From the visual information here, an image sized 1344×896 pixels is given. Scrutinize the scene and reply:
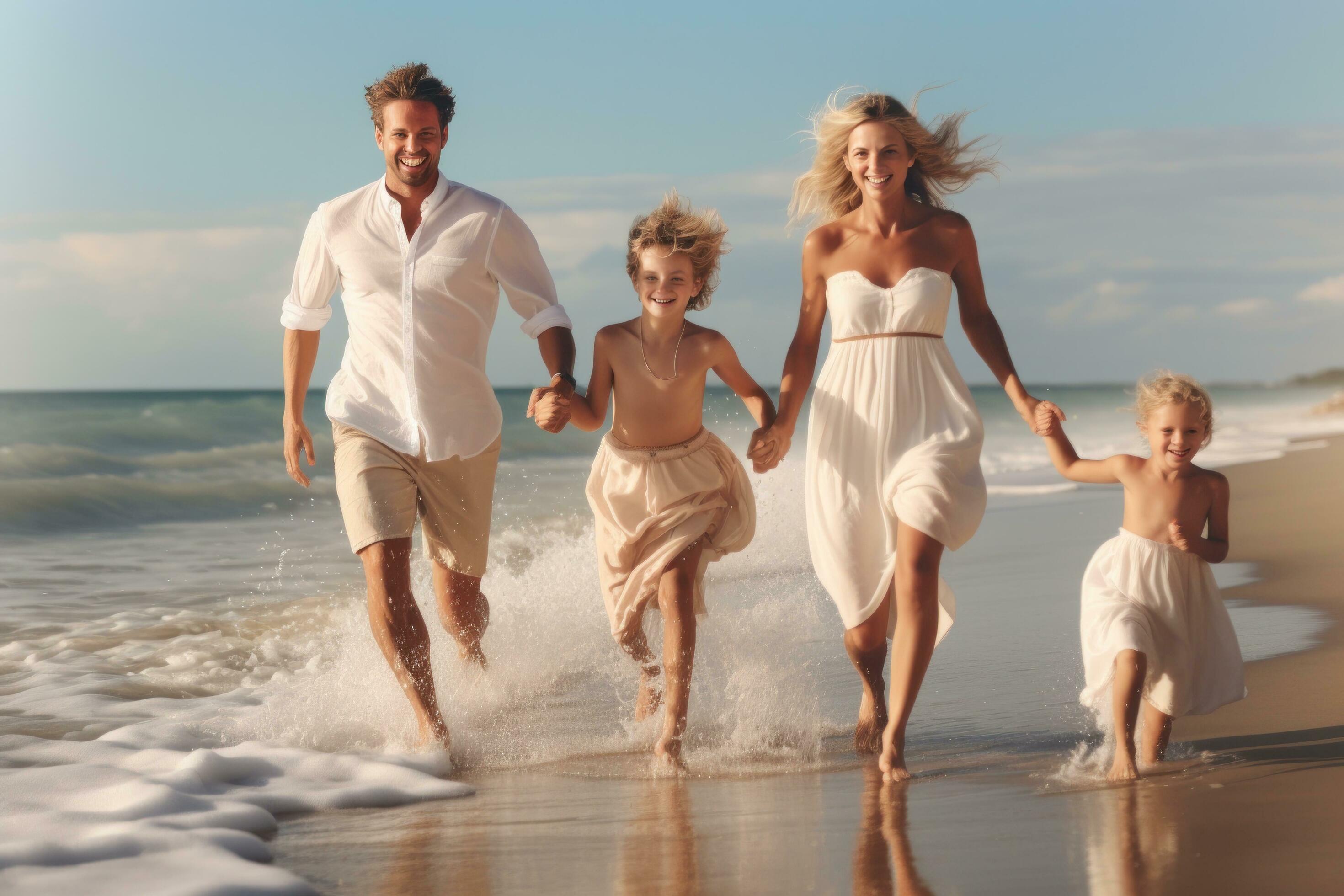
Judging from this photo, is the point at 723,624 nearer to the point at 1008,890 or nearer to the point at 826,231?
the point at 826,231

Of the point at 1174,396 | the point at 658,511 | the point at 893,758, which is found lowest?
the point at 893,758

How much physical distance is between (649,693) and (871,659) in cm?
87

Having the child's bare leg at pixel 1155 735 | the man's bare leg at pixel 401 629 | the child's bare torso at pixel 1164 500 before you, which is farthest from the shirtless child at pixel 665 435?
the child's bare leg at pixel 1155 735

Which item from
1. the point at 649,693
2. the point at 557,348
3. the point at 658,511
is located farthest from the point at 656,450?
the point at 649,693

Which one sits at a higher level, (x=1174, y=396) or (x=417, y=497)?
(x=1174, y=396)

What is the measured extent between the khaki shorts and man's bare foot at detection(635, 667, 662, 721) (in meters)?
0.78

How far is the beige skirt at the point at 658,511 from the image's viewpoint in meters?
4.71

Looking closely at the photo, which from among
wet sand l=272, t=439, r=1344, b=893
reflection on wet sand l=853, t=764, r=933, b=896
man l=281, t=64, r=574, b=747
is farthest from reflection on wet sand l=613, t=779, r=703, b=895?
man l=281, t=64, r=574, b=747

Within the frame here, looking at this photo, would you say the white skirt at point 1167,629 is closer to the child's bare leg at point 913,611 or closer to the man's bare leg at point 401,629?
the child's bare leg at point 913,611

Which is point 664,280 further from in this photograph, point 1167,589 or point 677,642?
point 1167,589

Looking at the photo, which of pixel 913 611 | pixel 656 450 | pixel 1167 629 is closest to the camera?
pixel 1167 629

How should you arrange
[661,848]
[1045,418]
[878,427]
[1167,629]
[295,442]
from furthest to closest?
1. [295,442]
2. [878,427]
3. [1045,418]
4. [1167,629]
5. [661,848]

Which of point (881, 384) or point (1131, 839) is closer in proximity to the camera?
point (1131, 839)

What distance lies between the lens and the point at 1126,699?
3.98 m
